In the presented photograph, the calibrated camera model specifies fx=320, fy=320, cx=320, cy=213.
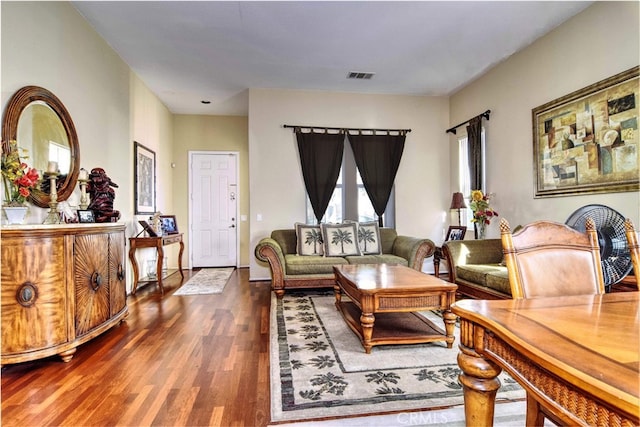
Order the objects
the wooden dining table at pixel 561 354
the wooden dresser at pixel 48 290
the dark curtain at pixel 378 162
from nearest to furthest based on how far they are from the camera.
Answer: the wooden dining table at pixel 561 354, the wooden dresser at pixel 48 290, the dark curtain at pixel 378 162

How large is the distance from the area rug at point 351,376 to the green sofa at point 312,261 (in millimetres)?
1117

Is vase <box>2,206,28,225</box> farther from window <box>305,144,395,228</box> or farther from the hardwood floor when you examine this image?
→ window <box>305,144,395,228</box>

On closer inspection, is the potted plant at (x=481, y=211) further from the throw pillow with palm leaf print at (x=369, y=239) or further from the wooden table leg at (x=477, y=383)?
the wooden table leg at (x=477, y=383)

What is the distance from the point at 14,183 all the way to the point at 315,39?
9.86ft

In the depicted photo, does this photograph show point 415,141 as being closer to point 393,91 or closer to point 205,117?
point 393,91

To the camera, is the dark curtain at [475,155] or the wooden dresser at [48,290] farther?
the dark curtain at [475,155]

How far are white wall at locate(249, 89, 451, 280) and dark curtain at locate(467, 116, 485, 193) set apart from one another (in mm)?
800

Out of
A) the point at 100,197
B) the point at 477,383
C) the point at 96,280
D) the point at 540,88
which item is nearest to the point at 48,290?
the point at 96,280

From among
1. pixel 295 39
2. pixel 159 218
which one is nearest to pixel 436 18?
pixel 295 39

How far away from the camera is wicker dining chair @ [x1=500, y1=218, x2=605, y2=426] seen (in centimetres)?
124

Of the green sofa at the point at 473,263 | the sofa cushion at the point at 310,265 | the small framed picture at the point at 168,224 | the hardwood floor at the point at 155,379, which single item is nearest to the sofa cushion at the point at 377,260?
the sofa cushion at the point at 310,265

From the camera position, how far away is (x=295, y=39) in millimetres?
3566

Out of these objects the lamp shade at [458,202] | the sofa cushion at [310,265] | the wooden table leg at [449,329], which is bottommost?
the wooden table leg at [449,329]

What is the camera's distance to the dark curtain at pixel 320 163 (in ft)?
16.3
